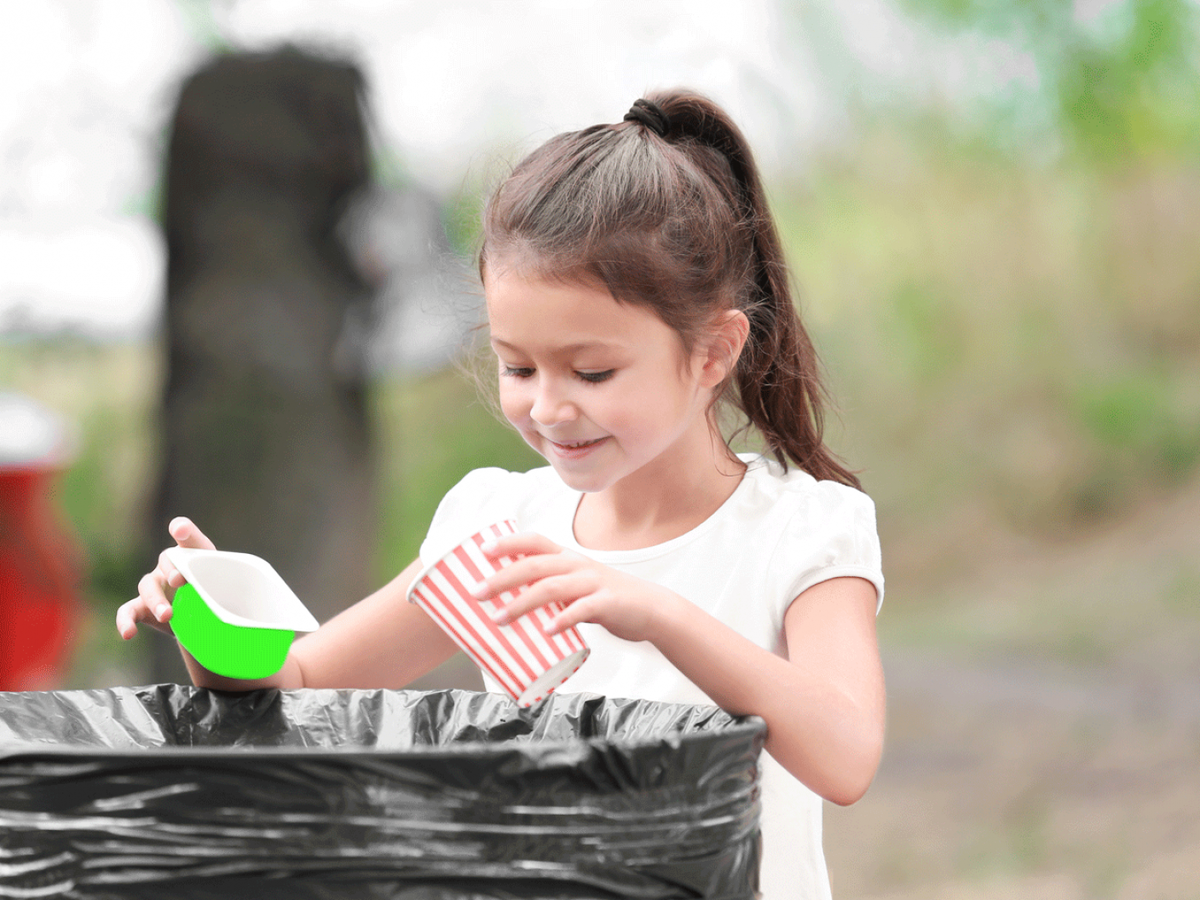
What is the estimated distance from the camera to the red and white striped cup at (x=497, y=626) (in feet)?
2.51

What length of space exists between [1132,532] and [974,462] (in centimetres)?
57

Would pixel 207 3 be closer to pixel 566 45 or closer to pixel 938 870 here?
pixel 566 45

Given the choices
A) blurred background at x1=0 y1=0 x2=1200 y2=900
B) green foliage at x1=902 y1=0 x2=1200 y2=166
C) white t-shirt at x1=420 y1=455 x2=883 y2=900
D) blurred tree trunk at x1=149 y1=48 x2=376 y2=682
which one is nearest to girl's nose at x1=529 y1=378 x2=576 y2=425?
white t-shirt at x1=420 y1=455 x2=883 y2=900

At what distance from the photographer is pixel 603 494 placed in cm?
117

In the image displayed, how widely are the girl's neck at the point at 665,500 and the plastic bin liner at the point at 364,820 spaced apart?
0.45 meters

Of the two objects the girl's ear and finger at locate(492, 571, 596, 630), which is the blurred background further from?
finger at locate(492, 571, 596, 630)

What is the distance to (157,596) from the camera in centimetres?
89

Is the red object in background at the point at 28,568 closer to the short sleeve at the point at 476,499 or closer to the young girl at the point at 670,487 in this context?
the short sleeve at the point at 476,499

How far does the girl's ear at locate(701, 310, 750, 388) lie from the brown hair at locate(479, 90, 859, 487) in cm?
1

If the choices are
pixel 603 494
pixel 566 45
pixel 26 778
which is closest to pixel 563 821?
pixel 26 778

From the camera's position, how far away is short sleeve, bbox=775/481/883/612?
953 mm

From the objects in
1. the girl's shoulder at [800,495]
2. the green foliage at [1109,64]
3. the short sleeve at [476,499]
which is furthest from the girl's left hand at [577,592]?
the green foliage at [1109,64]

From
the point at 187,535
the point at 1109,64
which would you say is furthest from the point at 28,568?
the point at 1109,64

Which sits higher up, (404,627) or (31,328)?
(31,328)
